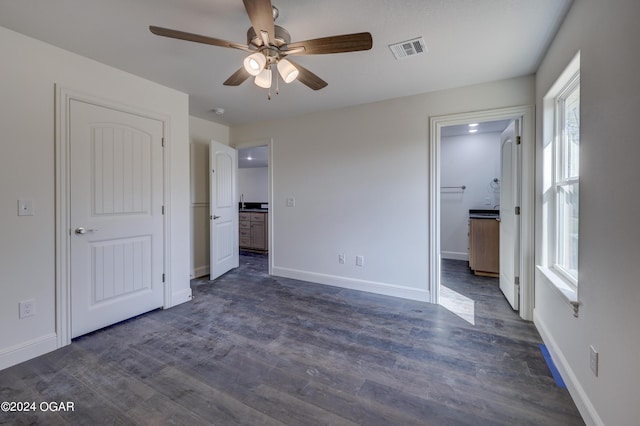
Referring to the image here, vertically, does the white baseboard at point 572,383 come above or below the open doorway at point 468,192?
below

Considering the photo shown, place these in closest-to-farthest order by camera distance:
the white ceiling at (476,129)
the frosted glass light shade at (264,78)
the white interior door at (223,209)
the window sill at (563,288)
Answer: the window sill at (563,288) → the frosted glass light shade at (264,78) → the white interior door at (223,209) → the white ceiling at (476,129)

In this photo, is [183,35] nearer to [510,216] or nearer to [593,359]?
[593,359]

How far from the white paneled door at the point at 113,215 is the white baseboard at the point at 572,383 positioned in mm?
3398

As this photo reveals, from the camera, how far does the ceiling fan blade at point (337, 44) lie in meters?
1.52

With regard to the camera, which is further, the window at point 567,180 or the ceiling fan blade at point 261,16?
the window at point 567,180

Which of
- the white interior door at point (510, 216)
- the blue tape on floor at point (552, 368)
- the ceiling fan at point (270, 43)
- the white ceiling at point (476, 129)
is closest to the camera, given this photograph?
the ceiling fan at point (270, 43)

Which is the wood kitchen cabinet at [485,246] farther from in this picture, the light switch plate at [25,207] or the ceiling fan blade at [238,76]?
the light switch plate at [25,207]

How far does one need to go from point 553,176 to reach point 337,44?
2026mm

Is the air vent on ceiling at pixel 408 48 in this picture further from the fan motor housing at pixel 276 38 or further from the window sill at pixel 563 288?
the window sill at pixel 563 288

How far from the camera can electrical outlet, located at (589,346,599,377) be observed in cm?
137

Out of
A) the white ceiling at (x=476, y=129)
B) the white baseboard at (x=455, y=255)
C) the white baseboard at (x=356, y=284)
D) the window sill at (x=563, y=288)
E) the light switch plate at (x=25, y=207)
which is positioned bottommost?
the white baseboard at (x=356, y=284)

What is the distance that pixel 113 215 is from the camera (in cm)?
254

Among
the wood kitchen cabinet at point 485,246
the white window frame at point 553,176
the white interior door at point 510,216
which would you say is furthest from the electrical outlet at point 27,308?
the wood kitchen cabinet at point 485,246

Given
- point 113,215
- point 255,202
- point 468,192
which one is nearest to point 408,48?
point 113,215
